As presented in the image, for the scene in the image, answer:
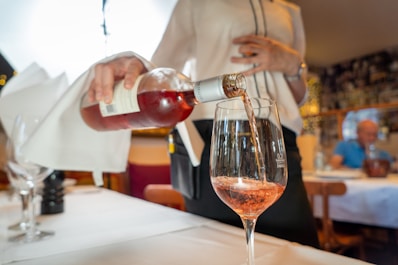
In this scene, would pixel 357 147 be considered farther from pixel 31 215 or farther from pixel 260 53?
pixel 31 215

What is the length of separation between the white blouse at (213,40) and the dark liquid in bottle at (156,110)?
0.16m

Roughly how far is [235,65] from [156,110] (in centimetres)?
28

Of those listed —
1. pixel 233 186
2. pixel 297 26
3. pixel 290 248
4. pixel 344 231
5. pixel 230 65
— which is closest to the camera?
pixel 233 186

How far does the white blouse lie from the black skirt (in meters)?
0.07

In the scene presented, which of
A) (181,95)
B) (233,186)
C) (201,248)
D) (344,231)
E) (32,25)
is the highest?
(32,25)

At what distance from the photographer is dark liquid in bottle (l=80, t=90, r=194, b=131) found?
17.2 inches

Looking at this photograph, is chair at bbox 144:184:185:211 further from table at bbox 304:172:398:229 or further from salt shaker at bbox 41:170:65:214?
table at bbox 304:172:398:229

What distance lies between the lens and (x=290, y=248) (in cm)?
45

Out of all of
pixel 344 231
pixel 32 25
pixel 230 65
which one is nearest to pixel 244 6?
pixel 230 65

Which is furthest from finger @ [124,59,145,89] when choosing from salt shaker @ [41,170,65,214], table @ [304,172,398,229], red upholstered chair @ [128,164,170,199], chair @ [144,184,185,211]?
red upholstered chair @ [128,164,170,199]

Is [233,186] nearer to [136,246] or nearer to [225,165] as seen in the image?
[225,165]

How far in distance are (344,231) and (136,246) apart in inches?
61.6

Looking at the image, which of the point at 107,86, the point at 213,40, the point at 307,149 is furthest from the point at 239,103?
the point at 307,149

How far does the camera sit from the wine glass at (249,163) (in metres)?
0.35
